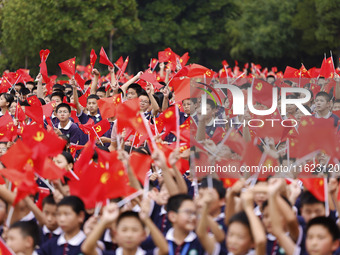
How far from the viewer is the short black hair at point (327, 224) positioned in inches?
198

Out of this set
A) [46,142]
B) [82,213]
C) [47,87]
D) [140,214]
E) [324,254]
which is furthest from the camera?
[47,87]

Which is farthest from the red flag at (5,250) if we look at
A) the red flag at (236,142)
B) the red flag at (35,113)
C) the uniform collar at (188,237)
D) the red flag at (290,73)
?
the red flag at (290,73)

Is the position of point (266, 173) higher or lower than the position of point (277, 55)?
lower

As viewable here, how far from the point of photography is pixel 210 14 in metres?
44.1

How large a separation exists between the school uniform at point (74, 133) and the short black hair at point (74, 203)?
4247 mm

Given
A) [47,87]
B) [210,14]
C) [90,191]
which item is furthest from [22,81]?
[210,14]

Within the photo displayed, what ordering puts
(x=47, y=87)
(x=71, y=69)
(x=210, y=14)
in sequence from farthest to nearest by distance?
(x=210, y=14) < (x=47, y=87) < (x=71, y=69)

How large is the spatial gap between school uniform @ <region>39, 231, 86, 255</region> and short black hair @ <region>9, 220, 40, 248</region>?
0.09m

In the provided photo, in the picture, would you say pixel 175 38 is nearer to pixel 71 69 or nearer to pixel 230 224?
pixel 71 69

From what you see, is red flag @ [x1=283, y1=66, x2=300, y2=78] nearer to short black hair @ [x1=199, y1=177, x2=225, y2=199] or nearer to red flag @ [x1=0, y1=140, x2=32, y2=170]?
short black hair @ [x1=199, y1=177, x2=225, y2=199]

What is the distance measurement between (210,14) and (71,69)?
3193 cm

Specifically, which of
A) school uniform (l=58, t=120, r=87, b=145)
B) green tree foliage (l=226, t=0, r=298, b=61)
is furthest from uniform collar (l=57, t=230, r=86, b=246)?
green tree foliage (l=226, t=0, r=298, b=61)

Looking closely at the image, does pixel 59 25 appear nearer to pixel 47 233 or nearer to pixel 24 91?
pixel 24 91

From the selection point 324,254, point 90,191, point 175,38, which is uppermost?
point 175,38
